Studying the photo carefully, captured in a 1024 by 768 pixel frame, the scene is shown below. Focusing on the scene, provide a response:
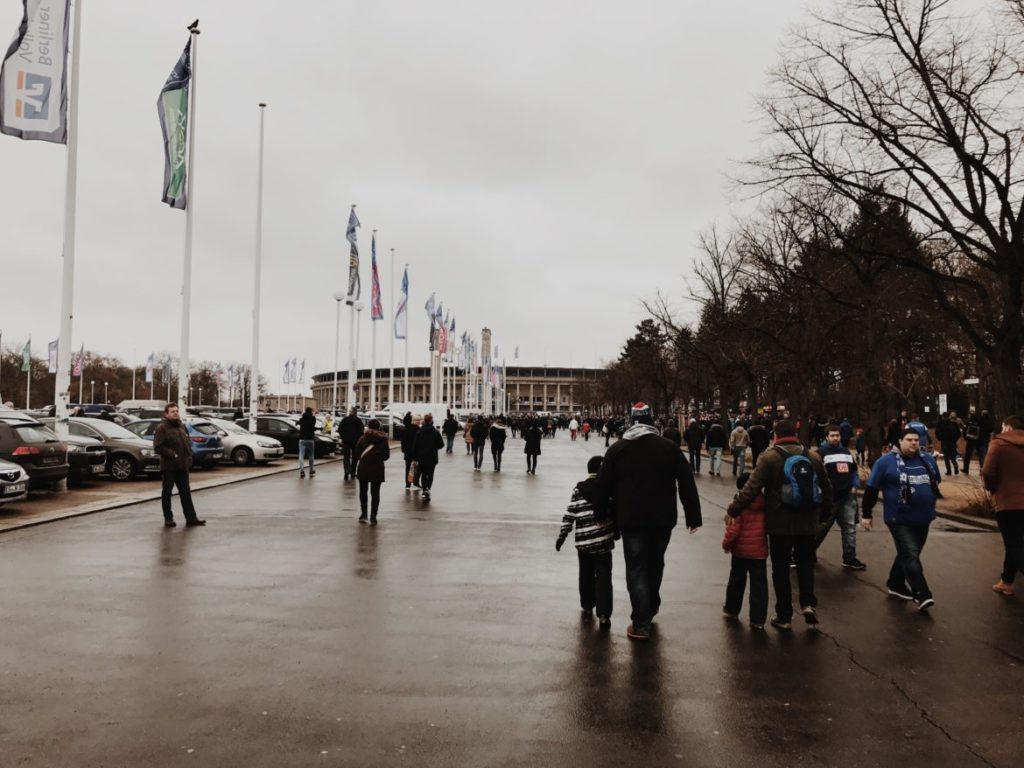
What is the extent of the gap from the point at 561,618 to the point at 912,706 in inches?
117

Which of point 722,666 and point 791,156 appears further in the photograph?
point 791,156

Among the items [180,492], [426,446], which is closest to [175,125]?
[426,446]

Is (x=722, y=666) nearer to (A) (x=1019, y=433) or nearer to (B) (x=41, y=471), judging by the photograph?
(A) (x=1019, y=433)

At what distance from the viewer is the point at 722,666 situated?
606 cm

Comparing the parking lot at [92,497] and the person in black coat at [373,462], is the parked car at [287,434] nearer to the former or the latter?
the parking lot at [92,497]

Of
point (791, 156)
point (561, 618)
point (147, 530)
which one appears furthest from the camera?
point (791, 156)

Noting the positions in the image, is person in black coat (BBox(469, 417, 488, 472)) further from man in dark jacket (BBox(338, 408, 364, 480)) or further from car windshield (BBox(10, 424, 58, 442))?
car windshield (BBox(10, 424, 58, 442))

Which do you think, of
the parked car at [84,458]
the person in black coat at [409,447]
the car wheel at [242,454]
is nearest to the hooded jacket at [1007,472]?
the person in black coat at [409,447]

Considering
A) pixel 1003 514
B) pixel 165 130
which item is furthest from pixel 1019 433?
pixel 165 130

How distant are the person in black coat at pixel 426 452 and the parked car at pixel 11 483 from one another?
7.02 m

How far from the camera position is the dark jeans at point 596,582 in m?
Result: 7.24

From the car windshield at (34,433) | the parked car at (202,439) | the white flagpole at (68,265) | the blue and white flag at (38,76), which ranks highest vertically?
the blue and white flag at (38,76)

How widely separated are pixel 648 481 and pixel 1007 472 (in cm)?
403

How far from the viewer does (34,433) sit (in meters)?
16.5
